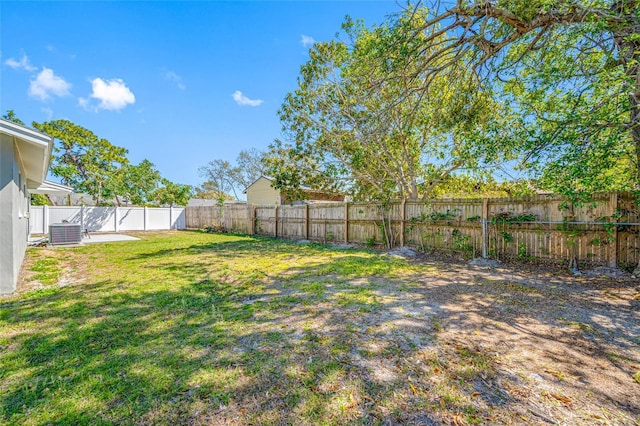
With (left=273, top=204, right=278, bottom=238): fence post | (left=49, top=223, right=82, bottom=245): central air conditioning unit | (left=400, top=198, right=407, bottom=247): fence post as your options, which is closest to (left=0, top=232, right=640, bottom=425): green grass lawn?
(left=400, top=198, right=407, bottom=247): fence post

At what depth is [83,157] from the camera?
832 inches

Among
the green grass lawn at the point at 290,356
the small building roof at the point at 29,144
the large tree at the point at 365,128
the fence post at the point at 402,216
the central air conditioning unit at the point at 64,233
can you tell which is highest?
the large tree at the point at 365,128

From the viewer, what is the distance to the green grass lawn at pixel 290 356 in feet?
5.92

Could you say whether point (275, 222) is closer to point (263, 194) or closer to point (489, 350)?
point (263, 194)

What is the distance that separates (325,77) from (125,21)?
6454 millimetres

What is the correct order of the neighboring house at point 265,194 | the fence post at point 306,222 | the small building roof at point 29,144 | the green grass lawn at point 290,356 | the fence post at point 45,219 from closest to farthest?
1. the green grass lawn at point 290,356
2. the small building roof at point 29,144
3. the fence post at point 306,222
4. the fence post at point 45,219
5. the neighboring house at point 265,194

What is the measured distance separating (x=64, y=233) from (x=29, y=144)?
664 cm

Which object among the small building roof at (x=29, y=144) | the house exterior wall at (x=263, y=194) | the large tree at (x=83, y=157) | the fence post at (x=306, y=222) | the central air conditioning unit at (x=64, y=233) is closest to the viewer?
the small building roof at (x=29, y=144)

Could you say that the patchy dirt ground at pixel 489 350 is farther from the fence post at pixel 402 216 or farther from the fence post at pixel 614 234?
the fence post at pixel 402 216

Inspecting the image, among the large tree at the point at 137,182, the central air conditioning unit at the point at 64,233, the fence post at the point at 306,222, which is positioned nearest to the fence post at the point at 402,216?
the fence post at the point at 306,222

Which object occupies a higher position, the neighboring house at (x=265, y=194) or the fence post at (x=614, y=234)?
the neighboring house at (x=265, y=194)

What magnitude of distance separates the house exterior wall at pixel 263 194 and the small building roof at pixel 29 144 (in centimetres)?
1500

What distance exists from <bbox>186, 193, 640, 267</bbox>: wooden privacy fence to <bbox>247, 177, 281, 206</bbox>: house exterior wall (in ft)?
34.5

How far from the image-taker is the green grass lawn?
1.80 meters
